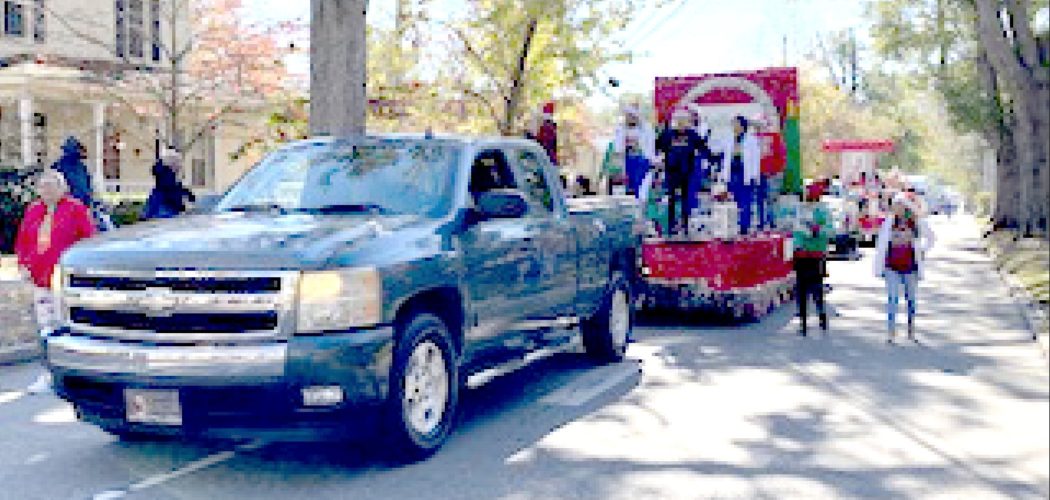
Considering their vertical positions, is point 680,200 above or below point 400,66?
below

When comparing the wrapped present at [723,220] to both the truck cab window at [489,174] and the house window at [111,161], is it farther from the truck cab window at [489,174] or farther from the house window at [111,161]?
the house window at [111,161]

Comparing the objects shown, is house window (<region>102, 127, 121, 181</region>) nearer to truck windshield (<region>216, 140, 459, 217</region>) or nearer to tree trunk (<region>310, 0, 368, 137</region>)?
tree trunk (<region>310, 0, 368, 137</region>)

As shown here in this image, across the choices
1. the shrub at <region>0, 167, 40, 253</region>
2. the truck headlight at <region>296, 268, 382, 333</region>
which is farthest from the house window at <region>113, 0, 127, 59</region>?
the truck headlight at <region>296, 268, 382, 333</region>

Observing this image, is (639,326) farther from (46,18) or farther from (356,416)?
(46,18)

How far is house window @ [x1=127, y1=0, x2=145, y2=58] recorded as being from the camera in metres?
30.1

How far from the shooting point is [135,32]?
30359 mm

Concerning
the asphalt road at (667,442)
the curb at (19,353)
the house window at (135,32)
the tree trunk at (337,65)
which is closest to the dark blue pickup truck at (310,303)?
the asphalt road at (667,442)

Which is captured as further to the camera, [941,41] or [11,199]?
[941,41]

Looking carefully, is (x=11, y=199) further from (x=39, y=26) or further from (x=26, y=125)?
(x=39, y=26)

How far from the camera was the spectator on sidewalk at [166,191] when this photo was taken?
12320 mm

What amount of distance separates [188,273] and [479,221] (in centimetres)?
212

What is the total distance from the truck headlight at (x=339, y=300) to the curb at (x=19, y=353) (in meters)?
5.65

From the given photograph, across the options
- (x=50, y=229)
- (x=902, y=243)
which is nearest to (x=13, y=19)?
(x=50, y=229)

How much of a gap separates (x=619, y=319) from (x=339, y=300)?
4728mm
